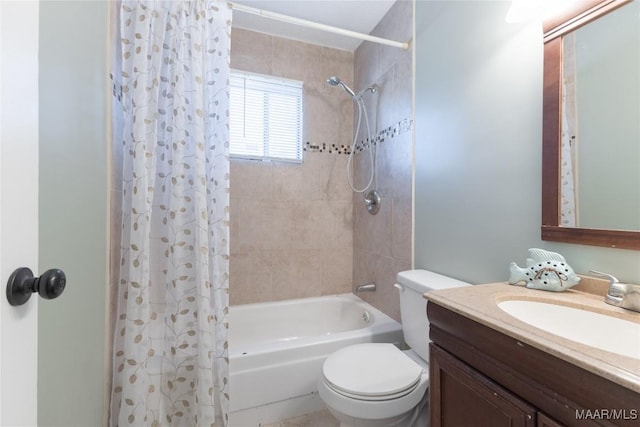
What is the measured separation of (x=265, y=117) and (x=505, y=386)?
2.11 meters

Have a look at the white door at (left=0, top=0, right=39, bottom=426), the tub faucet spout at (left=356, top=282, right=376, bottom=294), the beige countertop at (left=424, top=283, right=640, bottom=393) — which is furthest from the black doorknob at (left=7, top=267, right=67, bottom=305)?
the tub faucet spout at (left=356, top=282, right=376, bottom=294)

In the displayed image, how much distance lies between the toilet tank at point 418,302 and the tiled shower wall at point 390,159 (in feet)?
0.91

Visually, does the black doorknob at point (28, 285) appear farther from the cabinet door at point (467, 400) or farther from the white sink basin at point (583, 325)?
the white sink basin at point (583, 325)

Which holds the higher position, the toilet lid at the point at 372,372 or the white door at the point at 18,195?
the white door at the point at 18,195

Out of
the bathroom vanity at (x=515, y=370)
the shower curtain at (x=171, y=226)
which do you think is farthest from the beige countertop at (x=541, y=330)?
the shower curtain at (x=171, y=226)

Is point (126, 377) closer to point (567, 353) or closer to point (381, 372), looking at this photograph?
point (381, 372)

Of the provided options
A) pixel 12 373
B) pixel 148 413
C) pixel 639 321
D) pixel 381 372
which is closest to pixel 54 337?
pixel 12 373

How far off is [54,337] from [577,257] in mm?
1545

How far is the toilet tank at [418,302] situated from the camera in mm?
1311

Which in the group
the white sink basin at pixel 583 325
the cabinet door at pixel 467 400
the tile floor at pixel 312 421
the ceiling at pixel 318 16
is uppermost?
the ceiling at pixel 318 16

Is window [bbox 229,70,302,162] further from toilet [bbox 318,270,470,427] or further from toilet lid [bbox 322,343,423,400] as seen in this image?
toilet lid [bbox 322,343,423,400]

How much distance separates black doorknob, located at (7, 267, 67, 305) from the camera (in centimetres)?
44

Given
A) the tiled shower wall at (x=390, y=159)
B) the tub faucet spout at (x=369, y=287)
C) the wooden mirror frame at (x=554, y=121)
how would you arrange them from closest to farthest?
the wooden mirror frame at (x=554, y=121) < the tiled shower wall at (x=390, y=159) < the tub faucet spout at (x=369, y=287)

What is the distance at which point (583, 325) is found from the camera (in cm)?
76
